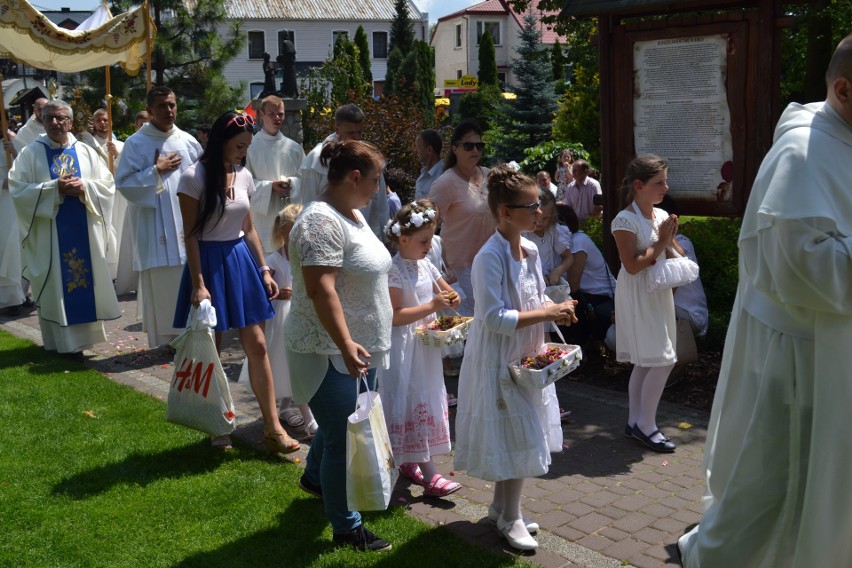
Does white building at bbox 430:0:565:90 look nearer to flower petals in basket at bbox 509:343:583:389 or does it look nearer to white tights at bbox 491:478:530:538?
flower petals in basket at bbox 509:343:583:389

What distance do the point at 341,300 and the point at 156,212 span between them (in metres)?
4.51

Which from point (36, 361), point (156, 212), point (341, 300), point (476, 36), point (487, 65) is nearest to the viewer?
point (341, 300)

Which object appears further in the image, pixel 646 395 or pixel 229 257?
pixel 229 257

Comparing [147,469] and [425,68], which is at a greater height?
[425,68]

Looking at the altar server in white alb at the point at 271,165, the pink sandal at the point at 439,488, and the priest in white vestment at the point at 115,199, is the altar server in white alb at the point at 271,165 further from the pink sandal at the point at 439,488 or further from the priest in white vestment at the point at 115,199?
the pink sandal at the point at 439,488

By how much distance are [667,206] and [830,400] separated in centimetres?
446

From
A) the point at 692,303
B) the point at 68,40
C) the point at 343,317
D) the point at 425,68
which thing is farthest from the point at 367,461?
the point at 425,68

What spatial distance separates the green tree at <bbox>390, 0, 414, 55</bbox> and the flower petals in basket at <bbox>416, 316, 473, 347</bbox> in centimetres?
5895

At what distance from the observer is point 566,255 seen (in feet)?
24.1

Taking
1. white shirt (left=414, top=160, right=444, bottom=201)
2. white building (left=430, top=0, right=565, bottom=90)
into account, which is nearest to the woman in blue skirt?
white shirt (left=414, top=160, right=444, bottom=201)

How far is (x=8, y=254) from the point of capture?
11.1 meters

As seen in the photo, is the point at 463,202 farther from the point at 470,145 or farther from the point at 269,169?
the point at 269,169

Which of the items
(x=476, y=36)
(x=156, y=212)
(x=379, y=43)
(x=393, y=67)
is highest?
(x=476, y=36)

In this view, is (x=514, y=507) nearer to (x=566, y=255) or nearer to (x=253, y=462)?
(x=253, y=462)
